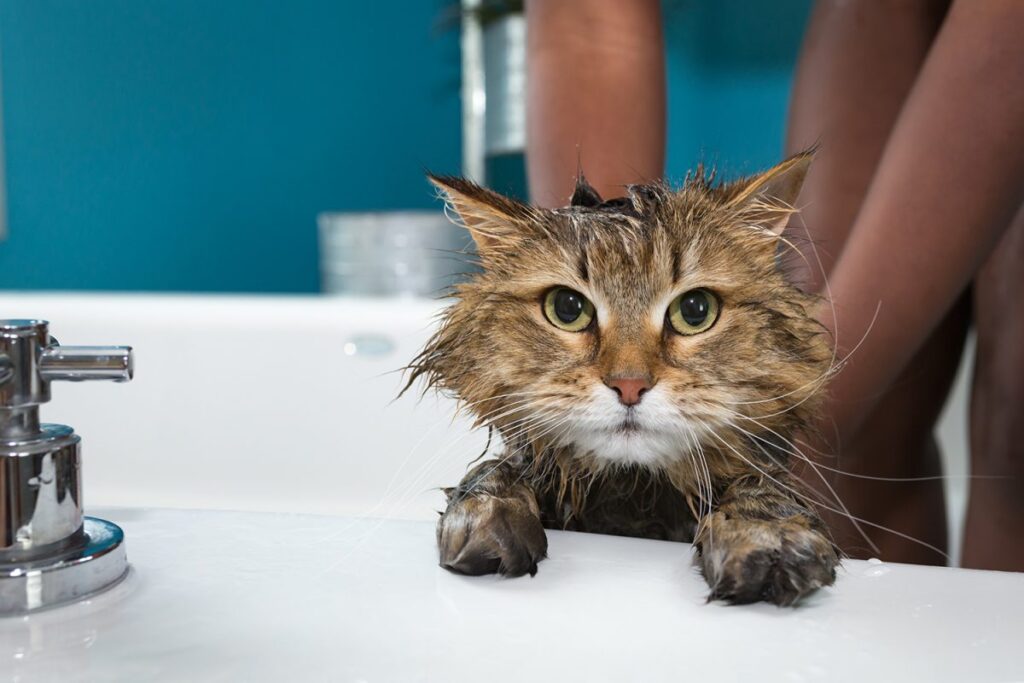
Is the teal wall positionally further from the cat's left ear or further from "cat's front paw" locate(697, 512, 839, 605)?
"cat's front paw" locate(697, 512, 839, 605)

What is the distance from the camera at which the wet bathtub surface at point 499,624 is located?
42 cm

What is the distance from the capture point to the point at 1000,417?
107cm

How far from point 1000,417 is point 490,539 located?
802 millimetres

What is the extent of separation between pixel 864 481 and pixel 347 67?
203 centimetres

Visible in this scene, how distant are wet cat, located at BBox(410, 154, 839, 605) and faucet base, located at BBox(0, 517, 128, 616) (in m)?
0.18

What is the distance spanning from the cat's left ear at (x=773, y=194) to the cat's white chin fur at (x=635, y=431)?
0.14m

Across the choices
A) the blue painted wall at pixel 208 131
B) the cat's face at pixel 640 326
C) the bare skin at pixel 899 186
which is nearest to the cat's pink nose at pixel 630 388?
the cat's face at pixel 640 326

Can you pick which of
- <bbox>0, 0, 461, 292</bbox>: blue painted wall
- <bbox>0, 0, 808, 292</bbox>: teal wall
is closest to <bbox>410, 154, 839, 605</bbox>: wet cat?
<bbox>0, 0, 808, 292</bbox>: teal wall

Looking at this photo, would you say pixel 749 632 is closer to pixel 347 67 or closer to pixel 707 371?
pixel 707 371

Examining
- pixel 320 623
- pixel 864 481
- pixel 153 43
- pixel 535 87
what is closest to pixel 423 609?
pixel 320 623

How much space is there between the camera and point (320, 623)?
1.52ft

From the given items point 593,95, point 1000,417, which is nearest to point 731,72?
point 1000,417

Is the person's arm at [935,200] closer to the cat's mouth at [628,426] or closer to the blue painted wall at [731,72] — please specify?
the cat's mouth at [628,426]

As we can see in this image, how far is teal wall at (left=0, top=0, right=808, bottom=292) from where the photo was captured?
2.26 metres
